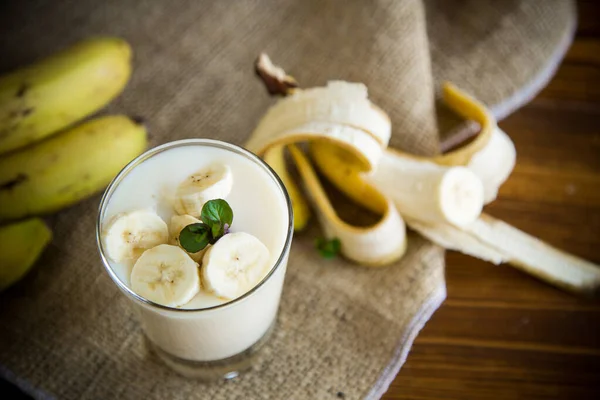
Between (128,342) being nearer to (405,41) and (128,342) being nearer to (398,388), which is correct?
(398,388)

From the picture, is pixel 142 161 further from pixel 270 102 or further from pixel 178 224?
pixel 270 102

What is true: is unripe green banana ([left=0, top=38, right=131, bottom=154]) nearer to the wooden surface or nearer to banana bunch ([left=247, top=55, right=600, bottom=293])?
banana bunch ([left=247, top=55, right=600, bottom=293])

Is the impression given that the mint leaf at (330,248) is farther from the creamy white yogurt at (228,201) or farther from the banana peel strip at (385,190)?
the creamy white yogurt at (228,201)

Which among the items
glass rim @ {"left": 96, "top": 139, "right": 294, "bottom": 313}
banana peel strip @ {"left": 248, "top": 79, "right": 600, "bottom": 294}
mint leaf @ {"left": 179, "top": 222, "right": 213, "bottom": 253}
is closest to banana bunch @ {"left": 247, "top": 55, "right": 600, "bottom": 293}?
banana peel strip @ {"left": 248, "top": 79, "right": 600, "bottom": 294}

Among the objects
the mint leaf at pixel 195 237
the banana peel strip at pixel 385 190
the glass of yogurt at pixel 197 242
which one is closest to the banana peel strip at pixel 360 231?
the banana peel strip at pixel 385 190

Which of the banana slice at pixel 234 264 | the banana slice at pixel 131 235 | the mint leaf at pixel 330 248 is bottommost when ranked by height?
the mint leaf at pixel 330 248

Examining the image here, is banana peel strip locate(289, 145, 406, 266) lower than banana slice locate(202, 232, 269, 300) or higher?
lower
